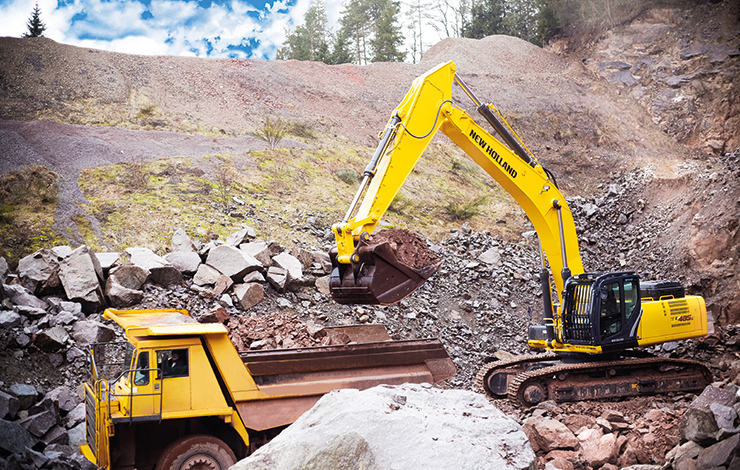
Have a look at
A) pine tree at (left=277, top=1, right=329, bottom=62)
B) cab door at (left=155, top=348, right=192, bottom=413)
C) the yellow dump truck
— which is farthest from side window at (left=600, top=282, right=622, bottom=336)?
pine tree at (left=277, top=1, right=329, bottom=62)

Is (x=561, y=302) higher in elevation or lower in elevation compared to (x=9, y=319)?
lower

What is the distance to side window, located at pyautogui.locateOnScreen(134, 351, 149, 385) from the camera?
19.5 feet

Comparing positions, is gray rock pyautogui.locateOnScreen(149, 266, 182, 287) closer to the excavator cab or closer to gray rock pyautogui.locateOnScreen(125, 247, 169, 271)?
gray rock pyautogui.locateOnScreen(125, 247, 169, 271)

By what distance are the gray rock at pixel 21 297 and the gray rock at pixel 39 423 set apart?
2.39 metres

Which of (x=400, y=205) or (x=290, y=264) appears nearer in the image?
(x=290, y=264)

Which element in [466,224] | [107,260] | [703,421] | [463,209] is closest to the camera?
[703,421]

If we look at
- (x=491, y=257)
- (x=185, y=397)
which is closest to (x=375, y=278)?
(x=185, y=397)

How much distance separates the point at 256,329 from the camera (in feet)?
29.4

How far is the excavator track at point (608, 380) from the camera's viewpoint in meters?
8.17

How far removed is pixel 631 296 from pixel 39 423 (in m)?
8.51

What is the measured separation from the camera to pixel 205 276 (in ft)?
36.7

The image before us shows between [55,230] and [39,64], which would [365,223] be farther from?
[39,64]

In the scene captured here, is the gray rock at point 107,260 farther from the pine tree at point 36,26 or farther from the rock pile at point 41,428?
the pine tree at point 36,26

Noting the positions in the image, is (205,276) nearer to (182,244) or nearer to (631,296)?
(182,244)
